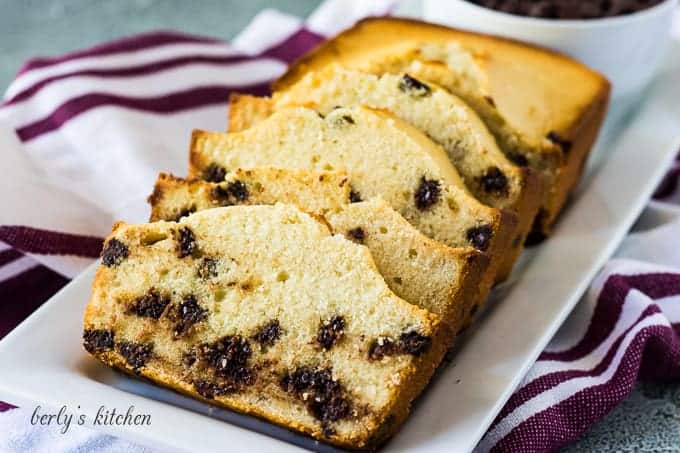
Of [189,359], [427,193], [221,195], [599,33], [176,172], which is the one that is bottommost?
[176,172]

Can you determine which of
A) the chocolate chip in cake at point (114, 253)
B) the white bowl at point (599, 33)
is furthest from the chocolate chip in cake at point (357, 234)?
the white bowl at point (599, 33)

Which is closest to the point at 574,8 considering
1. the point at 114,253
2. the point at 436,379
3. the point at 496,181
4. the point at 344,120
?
the point at 496,181

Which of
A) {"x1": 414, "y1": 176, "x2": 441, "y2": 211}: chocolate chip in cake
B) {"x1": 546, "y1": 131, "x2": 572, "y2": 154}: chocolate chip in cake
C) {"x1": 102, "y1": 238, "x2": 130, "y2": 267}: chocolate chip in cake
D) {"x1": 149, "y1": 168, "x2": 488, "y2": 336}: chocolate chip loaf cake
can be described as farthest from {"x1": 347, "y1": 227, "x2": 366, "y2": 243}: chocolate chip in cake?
{"x1": 546, "y1": 131, "x2": 572, "y2": 154}: chocolate chip in cake

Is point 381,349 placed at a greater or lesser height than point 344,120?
lesser

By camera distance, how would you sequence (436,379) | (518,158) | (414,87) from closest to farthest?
(436,379), (414,87), (518,158)

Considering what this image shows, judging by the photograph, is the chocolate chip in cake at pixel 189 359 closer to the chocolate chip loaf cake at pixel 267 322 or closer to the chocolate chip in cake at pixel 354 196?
the chocolate chip loaf cake at pixel 267 322

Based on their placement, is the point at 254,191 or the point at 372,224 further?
the point at 254,191

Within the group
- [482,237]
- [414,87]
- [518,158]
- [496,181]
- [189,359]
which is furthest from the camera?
[518,158]

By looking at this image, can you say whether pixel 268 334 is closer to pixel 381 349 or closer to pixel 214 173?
pixel 381 349
